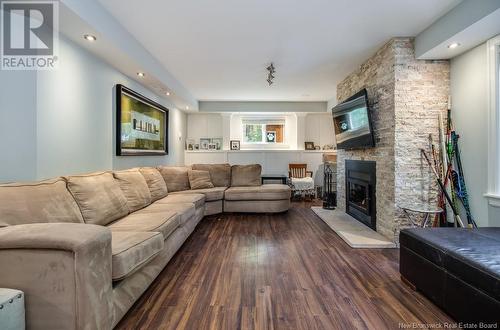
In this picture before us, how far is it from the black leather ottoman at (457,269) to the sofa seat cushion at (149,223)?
6.86ft

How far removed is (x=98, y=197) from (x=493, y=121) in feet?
12.6

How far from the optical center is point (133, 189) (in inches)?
112

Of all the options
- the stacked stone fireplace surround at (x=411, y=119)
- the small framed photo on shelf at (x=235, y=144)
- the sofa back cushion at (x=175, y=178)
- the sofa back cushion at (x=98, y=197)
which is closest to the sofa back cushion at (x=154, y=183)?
the sofa back cushion at (x=175, y=178)

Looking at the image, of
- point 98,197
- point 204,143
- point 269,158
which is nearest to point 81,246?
point 98,197

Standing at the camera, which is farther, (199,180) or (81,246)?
(199,180)

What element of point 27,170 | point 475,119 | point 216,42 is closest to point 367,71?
point 475,119

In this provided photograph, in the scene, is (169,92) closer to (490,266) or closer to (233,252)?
(233,252)

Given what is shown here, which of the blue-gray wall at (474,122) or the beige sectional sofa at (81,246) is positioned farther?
the blue-gray wall at (474,122)

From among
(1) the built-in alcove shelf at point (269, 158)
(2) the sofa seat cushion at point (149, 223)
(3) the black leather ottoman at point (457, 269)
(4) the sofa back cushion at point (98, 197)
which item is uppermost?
(1) the built-in alcove shelf at point (269, 158)

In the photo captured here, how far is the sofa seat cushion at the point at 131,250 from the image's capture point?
148 cm

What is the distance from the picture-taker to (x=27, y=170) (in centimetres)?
197

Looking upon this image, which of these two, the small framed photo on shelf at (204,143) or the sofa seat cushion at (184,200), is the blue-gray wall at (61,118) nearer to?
the sofa seat cushion at (184,200)

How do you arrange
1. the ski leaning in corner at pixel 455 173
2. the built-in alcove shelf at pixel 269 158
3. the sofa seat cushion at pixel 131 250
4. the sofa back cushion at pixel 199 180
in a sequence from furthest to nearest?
the built-in alcove shelf at pixel 269 158
the sofa back cushion at pixel 199 180
the ski leaning in corner at pixel 455 173
the sofa seat cushion at pixel 131 250

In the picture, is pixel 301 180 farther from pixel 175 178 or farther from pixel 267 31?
pixel 267 31
